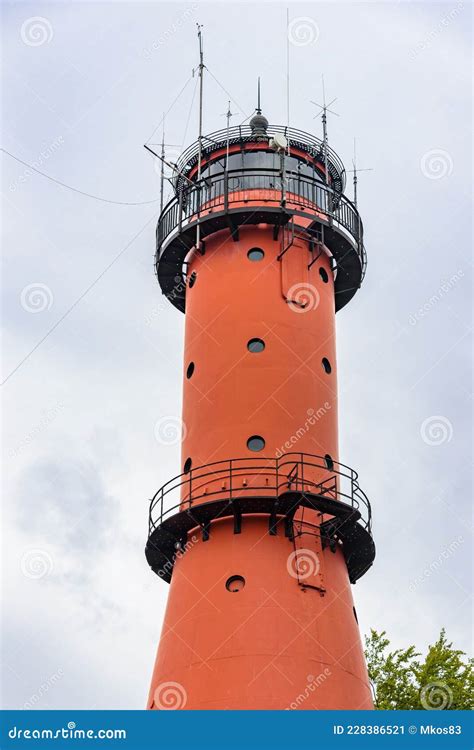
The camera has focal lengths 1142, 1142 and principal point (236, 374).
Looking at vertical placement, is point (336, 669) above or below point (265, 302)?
below

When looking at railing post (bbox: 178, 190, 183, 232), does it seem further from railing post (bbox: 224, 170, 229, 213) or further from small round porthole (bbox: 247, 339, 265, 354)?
small round porthole (bbox: 247, 339, 265, 354)

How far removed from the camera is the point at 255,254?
40.8m

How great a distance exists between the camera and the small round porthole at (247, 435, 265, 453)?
121 feet

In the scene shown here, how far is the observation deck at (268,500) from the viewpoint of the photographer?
35.6 meters

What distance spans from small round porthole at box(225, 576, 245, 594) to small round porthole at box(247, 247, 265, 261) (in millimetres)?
11782

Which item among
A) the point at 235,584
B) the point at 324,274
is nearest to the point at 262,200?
the point at 324,274

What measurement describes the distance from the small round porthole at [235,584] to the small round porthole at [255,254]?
11782 millimetres

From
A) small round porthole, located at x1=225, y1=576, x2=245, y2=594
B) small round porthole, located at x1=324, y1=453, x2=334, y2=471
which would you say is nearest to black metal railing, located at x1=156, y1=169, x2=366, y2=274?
small round porthole, located at x1=324, y1=453, x2=334, y2=471

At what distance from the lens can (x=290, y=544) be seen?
1407 inches
